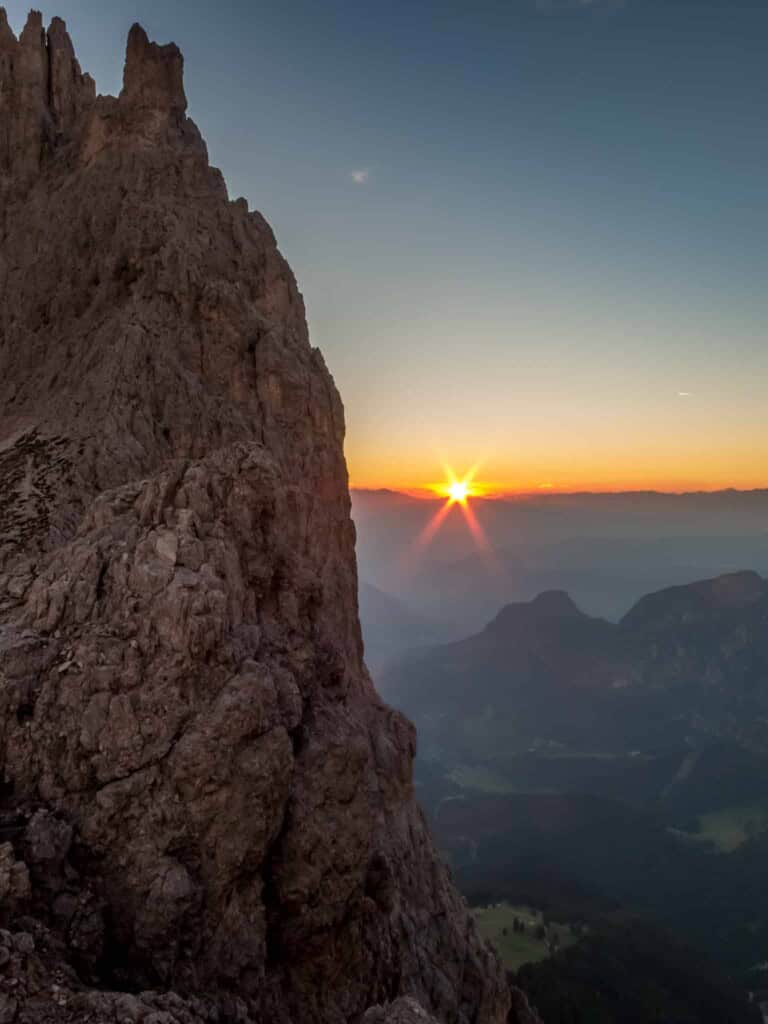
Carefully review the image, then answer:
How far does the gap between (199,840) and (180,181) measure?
1925 inches

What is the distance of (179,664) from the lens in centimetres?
2370

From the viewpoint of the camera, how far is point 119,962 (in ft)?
65.0

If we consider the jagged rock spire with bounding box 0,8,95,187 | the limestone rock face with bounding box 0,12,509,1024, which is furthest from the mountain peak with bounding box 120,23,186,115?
the jagged rock spire with bounding box 0,8,95,187

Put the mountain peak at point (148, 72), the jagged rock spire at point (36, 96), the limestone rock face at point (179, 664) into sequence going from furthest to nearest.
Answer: the jagged rock spire at point (36, 96)
the mountain peak at point (148, 72)
the limestone rock face at point (179, 664)

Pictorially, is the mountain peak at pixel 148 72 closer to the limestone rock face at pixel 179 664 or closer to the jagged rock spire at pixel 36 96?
the limestone rock face at pixel 179 664

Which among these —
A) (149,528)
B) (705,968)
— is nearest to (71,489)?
(149,528)

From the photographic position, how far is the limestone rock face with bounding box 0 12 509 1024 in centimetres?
2086

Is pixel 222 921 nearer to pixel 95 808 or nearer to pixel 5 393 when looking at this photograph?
pixel 95 808

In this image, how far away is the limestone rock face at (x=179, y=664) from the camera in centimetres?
2086

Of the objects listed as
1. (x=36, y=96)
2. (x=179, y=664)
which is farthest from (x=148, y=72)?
(x=179, y=664)

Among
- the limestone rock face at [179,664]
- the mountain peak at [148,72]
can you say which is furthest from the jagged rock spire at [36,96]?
the limestone rock face at [179,664]

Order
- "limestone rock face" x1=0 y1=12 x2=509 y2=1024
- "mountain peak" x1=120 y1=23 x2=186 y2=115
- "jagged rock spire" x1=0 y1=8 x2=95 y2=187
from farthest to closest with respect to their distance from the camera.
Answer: "jagged rock spire" x1=0 y1=8 x2=95 y2=187, "mountain peak" x1=120 y1=23 x2=186 y2=115, "limestone rock face" x1=0 y1=12 x2=509 y2=1024

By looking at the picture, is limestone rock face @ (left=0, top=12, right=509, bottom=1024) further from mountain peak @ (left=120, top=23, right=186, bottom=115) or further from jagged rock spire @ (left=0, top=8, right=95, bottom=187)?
jagged rock spire @ (left=0, top=8, right=95, bottom=187)

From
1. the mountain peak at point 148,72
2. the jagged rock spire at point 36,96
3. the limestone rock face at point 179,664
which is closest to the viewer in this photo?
the limestone rock face at point 179,664
